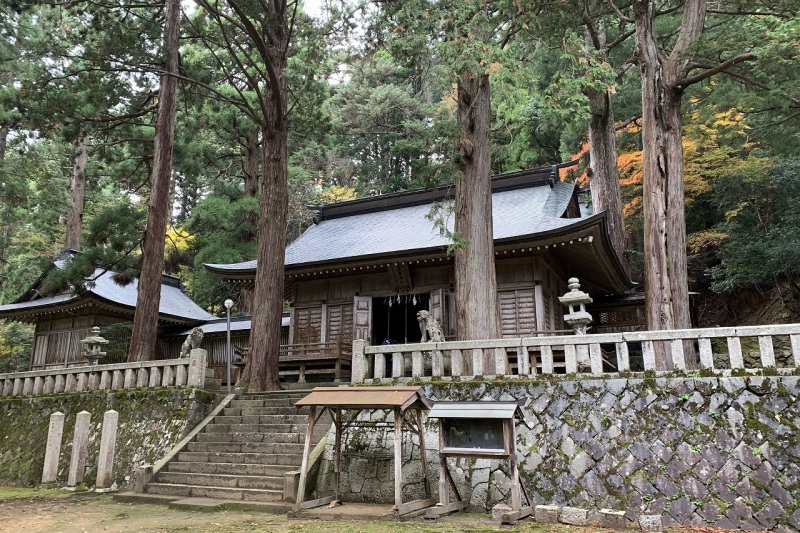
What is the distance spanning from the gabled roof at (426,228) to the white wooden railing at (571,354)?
3.57m

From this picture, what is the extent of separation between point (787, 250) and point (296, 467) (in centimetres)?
1371

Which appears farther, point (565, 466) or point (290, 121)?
point (290, 121)

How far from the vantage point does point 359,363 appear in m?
8.26

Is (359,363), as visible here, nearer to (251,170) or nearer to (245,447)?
(245,447)

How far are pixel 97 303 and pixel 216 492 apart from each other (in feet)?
39.1

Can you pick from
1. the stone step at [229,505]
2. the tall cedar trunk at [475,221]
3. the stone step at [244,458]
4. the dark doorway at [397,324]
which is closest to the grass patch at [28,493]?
the stone step at [244,458]

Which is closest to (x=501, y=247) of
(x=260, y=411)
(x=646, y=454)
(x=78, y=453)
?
(x=260, y=411)

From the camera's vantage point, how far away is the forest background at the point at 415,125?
9.35 meters

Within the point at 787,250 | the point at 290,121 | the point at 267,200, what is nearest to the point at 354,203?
the point at 290,121

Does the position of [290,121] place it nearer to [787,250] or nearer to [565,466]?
[565,466]

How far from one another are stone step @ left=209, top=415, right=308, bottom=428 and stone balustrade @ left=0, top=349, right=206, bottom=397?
0.86m

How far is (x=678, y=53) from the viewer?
9883 mm

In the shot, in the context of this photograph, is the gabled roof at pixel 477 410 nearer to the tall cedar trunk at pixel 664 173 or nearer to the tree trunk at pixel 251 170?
the tall cedar trunk at pixel 664 173

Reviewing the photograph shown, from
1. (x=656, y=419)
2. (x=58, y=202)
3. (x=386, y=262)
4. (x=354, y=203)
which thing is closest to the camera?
(x=656, y=419)
